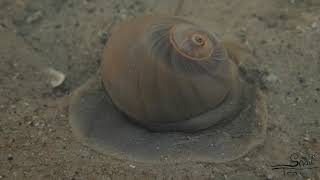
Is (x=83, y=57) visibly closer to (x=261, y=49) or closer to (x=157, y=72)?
(x=157, y=72)

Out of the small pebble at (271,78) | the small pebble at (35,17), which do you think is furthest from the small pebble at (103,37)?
the small pebble at (271,78)

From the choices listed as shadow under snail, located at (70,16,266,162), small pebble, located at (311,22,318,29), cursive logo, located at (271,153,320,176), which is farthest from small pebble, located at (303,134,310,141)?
small pebble, located at (311,22,318,29)

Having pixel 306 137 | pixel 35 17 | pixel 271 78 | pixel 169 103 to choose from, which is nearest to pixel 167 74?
pixel 169 103

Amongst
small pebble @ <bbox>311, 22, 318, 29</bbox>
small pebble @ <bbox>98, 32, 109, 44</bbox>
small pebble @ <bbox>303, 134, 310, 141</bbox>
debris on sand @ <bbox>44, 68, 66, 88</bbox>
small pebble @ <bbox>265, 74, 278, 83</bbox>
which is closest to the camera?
small pebble @ <bbox>303, 134, 310, 141</bbox>

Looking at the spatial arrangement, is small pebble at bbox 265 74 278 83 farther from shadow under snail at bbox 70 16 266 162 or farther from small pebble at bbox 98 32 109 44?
small pebble at bbox 98 32 109 44

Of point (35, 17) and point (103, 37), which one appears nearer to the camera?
point (103, 37)

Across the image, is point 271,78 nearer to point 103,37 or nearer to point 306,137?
point 306,137
